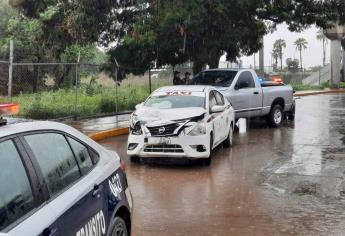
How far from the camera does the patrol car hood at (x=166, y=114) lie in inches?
408

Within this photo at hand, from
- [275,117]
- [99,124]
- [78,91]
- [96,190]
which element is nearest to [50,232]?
[96,190]

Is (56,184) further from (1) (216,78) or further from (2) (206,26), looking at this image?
(2) (206,26)

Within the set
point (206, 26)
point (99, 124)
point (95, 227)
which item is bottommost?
point (95, 227)

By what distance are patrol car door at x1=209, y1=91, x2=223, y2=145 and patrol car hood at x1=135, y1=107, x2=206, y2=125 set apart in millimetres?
450

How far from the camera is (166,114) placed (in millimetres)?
10508

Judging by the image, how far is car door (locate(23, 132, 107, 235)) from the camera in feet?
11.5

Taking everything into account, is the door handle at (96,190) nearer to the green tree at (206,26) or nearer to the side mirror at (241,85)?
the side mirror at (241,85)

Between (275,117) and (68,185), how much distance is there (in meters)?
13.9

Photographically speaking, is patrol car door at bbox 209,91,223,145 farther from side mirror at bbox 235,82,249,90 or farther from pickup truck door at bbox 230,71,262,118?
side mirror at bbox 235,82,249,90

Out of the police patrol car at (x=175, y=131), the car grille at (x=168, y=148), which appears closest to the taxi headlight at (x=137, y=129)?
the police patrol car at (x=175, y=131)

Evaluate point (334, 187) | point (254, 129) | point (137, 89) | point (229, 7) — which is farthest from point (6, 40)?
point (334, 187)

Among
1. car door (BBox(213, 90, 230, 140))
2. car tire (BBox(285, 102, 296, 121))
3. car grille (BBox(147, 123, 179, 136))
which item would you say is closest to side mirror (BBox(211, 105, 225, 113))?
car door (BBox(213, 90, 230, 140))

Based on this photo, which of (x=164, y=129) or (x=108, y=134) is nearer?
(x=164, y=129)

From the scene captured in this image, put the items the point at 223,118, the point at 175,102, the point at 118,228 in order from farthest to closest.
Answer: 1. the point at 223,118
2. the point at 175,102
3. the point at 118,228
